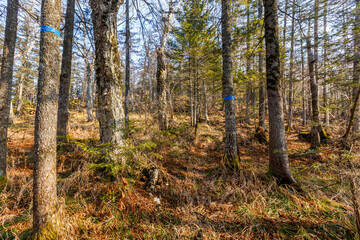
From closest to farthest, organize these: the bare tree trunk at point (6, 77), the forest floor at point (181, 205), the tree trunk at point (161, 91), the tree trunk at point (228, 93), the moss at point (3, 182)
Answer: the forest floor at point (181, 205) → the moss at point (3, 182) → the bare tree trunk at point (6, 77) → the tree trunk at point (228, 93) → the tree trunk at point (161, 91)

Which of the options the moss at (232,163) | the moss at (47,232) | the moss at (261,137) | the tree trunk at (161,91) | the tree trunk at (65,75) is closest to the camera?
the moss at (47,232)

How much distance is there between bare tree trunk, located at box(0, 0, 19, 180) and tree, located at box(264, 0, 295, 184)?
20.8 feet

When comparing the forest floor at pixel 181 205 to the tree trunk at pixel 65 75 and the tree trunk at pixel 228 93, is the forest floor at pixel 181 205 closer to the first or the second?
the tree trunk at pixel 228 93

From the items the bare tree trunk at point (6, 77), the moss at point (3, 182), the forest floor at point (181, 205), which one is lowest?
the forest floor at point (181, 205)

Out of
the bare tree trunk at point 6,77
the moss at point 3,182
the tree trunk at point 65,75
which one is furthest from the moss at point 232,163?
the tree trunk at point 65,75

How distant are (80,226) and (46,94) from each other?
6.36 feet

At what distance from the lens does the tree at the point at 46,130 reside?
5.47 feet

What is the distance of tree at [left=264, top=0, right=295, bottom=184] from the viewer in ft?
11.4

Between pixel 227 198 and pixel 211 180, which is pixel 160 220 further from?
pixel 211 180

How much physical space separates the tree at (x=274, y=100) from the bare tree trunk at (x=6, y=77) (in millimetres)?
6326

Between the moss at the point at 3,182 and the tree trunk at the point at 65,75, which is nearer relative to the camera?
the moss at the point at 3,182

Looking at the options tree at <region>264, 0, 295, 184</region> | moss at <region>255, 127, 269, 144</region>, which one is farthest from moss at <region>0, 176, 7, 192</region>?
moss at <region>255, 127, 269, 144</region>

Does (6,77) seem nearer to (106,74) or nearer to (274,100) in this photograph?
(106,74)

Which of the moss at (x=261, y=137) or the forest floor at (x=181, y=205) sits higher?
the moss at (x=261, y=137)
